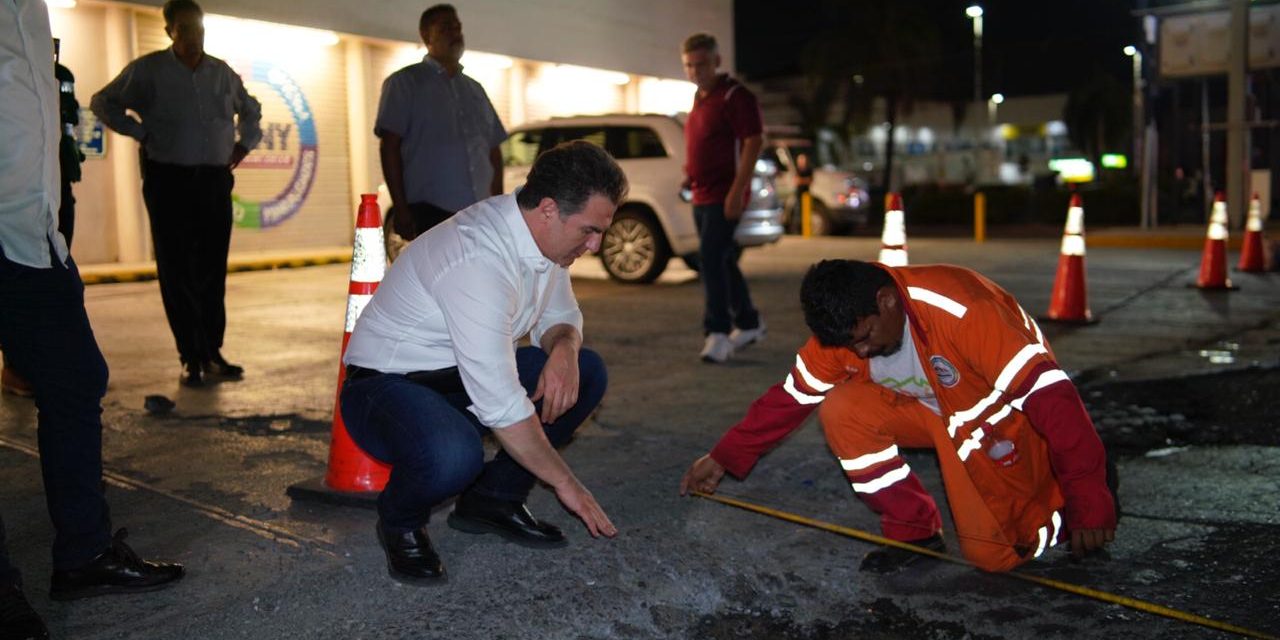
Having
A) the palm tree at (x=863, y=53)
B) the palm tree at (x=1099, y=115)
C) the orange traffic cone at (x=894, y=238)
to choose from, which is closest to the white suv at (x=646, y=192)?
the orange traffic cone at (x=894, y=238)

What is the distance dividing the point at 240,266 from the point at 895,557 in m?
12.0

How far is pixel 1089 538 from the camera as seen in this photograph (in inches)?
124

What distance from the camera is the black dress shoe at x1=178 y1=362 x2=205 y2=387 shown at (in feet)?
20.2

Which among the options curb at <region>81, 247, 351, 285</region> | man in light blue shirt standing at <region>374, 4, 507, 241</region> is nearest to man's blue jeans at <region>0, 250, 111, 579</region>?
Result: man in light blue shirt standing at <region>374, 4, 507, 241</region>

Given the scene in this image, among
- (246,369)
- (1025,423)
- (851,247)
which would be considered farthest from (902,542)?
(851,247)

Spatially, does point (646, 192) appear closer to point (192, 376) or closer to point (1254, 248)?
point (1254, 248)

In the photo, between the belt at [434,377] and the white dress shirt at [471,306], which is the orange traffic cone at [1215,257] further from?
the belt at [434,377]

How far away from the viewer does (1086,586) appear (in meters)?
3.40

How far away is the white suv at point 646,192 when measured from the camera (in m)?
12.2

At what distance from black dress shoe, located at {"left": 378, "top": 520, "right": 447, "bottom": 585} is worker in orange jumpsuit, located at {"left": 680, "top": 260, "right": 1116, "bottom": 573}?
94 cm

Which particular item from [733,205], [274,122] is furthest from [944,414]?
[274,122]

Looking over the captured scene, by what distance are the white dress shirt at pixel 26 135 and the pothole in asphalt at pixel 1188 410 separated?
158 inches

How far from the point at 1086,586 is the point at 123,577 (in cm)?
263

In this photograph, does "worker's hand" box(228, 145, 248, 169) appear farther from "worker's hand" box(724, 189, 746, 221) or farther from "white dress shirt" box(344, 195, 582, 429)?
"white dress shirt" box(344, 195, 582, 429)
